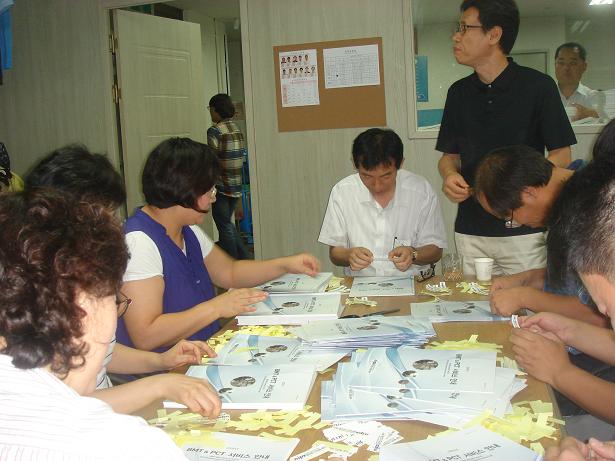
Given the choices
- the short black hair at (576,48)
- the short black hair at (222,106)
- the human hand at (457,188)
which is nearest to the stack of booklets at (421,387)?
the human hand at (457,188)

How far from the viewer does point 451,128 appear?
326cm

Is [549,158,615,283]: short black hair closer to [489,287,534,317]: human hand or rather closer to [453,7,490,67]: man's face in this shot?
[489,287,534,317]: human hand

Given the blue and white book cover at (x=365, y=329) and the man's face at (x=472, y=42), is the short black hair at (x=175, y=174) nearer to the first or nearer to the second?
the blue and white book cover at (x=365, y=329)

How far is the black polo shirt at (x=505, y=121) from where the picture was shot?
2.94 meters

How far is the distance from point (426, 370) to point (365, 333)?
317 millimetres

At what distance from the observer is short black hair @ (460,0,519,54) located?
3.03 metres

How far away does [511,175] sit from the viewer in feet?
6.88

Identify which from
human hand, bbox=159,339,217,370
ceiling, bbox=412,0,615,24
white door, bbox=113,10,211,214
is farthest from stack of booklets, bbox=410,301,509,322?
white door, bbox=113,10,211,214

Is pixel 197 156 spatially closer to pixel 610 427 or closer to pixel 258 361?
pixel 258 361

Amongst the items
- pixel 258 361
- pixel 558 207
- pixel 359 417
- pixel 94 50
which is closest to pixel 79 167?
pixel 258 361

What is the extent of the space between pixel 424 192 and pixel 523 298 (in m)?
1.24

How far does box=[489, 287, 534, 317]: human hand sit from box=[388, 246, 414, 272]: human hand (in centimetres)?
68

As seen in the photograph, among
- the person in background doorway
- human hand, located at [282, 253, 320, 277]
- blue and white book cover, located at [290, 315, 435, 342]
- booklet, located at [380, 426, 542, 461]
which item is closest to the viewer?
booklet, located at [380, 426, 542, 461]

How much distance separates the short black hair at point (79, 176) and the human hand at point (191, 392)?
525mm
